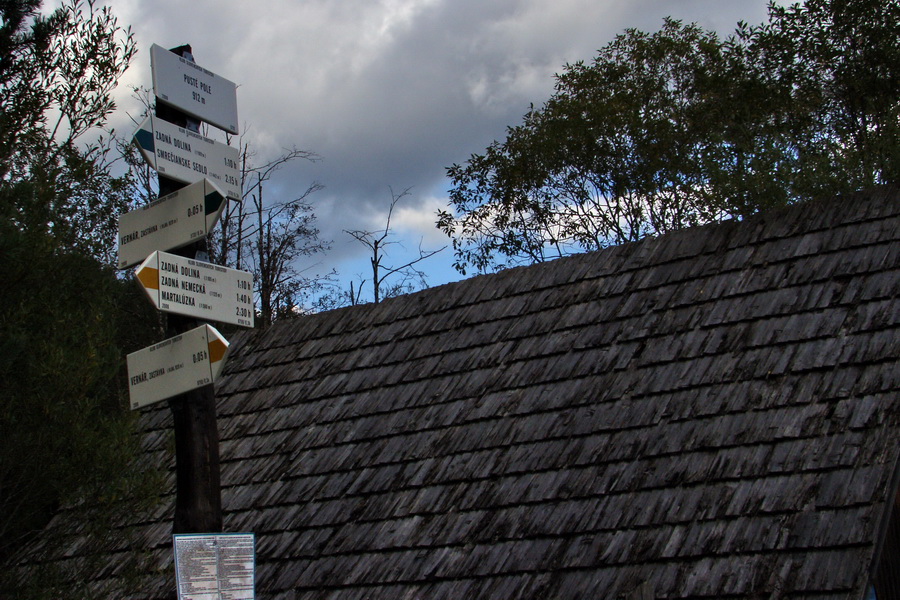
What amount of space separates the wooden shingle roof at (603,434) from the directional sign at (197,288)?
2.90 m

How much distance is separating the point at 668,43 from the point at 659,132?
267cm

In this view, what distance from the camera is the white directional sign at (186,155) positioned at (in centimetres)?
581

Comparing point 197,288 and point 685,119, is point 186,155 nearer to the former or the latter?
Answer: point 197,288

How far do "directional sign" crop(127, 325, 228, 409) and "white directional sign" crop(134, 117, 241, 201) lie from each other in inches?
42.4

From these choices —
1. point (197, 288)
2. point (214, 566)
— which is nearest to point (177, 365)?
point (197, 288)

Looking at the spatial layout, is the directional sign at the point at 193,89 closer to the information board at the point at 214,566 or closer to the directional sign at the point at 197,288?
the directional sign at the point at 197,288

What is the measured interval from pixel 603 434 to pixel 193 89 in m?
4.05

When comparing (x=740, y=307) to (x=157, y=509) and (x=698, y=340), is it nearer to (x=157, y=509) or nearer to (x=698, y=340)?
(x=698, y=340)

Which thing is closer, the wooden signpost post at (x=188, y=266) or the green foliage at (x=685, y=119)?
the wooden signpost post at (x=188, y=266)

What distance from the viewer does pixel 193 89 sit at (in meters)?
6.22

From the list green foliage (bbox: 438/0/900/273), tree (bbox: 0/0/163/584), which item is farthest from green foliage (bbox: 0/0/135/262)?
green foliage (bbox: 438/0/900/273)

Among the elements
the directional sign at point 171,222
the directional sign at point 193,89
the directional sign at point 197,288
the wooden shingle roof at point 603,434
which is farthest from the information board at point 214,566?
the directional sign at point 193,89

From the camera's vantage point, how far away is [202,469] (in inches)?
248

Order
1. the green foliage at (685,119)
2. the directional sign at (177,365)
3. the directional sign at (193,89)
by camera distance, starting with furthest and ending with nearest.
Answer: the green foliage at (685,119) → the directional sign at (193,89) → the directional sign at (177,365)
